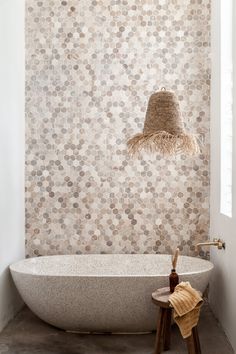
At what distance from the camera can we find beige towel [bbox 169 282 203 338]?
3.47 m

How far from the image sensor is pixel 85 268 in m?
4.83

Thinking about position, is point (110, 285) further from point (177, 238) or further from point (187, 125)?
point (187, 125)

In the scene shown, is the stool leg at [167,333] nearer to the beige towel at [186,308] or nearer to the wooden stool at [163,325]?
the wooden stool at [163,325]

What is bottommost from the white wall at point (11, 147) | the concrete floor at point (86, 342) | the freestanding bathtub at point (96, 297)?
the concrete floor at point (86, 342)

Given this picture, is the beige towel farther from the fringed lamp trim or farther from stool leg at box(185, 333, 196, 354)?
the fringed lamp trim

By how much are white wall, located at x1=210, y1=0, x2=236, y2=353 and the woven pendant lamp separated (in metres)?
0.41

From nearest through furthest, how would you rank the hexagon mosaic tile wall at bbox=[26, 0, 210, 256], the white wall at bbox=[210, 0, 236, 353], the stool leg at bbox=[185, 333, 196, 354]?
the stool leg at bbox=[185, 333, 196, 354] < the white wall at bbox=[210, 0, 236, 353] < the hexagon mosaic tile wall at bbox=[26, 0, 210, 256]

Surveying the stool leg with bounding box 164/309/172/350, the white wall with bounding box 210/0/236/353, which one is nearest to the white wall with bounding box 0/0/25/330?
the stool leg with bounding box 164/309/172/350

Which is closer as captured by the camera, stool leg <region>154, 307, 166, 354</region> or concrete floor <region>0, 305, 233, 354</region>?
stool leg <region>154, 307, 166, 354</region>

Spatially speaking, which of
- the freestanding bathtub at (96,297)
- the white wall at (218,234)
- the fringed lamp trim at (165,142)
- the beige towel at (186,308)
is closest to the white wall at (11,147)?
the freestanding bathtub at (96,297)

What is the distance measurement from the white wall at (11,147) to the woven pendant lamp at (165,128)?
107 centimetres

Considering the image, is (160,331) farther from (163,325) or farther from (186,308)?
(186,308)

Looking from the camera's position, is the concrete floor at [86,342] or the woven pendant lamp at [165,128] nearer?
the concrete floor at [86,342]

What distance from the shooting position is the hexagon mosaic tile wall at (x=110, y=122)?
501cm
